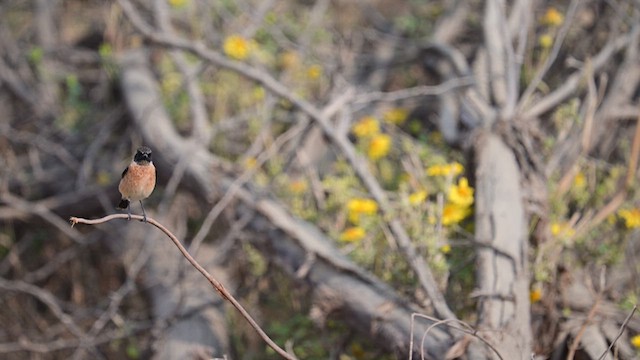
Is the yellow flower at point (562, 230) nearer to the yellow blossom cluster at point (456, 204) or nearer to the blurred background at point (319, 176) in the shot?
the blurred background at point (319, 176)

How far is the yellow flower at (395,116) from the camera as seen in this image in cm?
491

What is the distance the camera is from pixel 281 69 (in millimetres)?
5426

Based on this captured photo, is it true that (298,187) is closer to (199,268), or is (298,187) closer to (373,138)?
(373,138)

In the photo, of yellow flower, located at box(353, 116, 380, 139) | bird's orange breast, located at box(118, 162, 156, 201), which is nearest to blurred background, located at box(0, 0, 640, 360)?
yellow flower, located at box(353, 116, 380, 139)

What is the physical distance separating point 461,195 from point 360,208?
0.48 meters

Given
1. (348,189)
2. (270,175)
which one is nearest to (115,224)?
(270,175)

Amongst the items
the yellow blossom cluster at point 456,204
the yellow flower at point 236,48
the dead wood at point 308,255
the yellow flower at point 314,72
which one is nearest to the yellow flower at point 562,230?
the yellow blossom cluster at point 456,204

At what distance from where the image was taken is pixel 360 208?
350cm

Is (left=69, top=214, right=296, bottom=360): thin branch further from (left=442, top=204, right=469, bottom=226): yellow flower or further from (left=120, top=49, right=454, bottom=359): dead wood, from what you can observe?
(left=442, top=204, right=469, bottom=226): yellow flower

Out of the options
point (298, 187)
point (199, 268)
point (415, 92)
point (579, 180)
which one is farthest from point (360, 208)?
point (199, 268)

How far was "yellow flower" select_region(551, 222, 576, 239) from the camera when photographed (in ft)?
10.6

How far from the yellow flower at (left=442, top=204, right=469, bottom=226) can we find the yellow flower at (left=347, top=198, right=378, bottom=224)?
1.15ft

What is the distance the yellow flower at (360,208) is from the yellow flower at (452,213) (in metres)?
0.35

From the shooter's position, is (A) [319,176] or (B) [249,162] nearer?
(B) [249,162]
